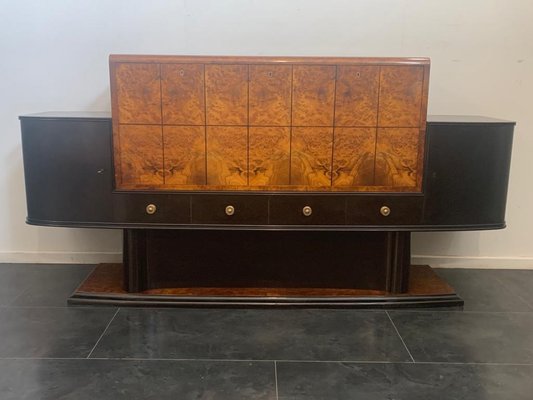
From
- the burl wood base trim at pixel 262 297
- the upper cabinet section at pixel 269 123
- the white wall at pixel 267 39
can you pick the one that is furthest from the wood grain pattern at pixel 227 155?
the white wall at pixel 267 39

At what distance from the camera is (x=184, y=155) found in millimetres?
2090

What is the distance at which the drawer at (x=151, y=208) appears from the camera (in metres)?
2.12

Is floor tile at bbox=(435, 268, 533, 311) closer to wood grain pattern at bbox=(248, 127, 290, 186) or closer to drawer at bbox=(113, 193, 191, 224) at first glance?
wood grain pattern at bbox=(248, 127, 290, 186)

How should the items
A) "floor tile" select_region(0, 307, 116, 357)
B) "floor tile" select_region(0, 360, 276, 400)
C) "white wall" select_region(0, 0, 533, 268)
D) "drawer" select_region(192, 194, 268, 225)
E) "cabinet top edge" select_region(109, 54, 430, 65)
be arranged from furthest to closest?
"white wall" select_region(0, 0, 533, 268), "drawer" select_region(192, 194, 268, 225), "cabinet top edge" select_region(109, 54, 430, 65), "floor tile" select_region(0, 307, 116, 357), "floor tile" select_region(0, 360, 276, 400)

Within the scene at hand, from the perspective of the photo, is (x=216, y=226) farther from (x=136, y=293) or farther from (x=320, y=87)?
(x=320, y=87)

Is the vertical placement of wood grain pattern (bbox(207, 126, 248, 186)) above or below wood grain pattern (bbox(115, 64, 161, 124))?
below

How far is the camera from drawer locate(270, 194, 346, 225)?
A: 83.4 inches

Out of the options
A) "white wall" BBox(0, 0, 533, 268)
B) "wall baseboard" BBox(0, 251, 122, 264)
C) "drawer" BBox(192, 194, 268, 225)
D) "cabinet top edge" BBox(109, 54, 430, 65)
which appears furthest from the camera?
"wall baseboard" BBox(0, 251, 122, 264)

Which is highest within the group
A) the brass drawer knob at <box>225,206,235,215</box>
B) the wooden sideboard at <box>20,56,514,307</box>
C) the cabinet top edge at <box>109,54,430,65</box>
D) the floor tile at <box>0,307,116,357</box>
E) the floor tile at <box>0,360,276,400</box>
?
the cabinet top edge at <box>109,54,430,65</box>

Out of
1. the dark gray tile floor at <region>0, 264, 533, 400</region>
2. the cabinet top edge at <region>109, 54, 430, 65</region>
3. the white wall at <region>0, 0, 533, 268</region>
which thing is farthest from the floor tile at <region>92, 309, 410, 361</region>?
the white wall at <region>0, 0, 533, 268</region>

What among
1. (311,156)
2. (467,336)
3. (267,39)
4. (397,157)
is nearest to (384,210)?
(397,157)

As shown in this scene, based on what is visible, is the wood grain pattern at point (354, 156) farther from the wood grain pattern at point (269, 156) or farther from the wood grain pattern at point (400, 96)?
the wood grain pattern at point (269, 156)

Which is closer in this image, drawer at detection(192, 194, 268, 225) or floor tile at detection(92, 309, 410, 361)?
floor tile at detection(92, 309, 410, 361)

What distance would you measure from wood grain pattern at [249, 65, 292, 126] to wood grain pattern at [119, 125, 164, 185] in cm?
40
